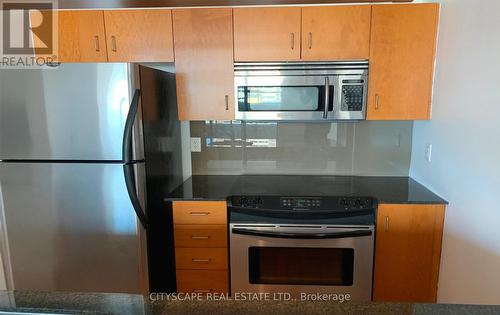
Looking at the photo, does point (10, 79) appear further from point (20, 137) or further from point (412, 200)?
point (412, 200)

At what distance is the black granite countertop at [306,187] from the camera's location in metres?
2.02

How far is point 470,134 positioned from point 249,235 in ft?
4.39

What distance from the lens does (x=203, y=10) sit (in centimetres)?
208

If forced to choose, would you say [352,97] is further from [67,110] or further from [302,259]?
[67,110]

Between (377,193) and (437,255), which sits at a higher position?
(377,193)

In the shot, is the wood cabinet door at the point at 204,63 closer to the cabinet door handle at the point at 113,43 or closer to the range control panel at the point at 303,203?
the cabinet door handle at the point at 113,43

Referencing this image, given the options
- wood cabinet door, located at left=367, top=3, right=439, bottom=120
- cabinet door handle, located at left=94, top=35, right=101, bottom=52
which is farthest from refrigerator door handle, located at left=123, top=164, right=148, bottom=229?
wood cabinet door, located at left=367, top=3, right=439, bottom=120

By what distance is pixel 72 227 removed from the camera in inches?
73.2

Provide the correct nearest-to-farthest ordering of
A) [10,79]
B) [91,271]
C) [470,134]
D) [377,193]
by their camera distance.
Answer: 1. [470,134]
2. [10,79]
3. [91,271]
4. [377,193]

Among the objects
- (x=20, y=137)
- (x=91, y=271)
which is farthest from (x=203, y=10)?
(x=91, y=271)

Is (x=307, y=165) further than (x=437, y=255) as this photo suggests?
Yes

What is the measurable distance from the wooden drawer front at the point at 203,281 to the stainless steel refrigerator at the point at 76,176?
0.91ft

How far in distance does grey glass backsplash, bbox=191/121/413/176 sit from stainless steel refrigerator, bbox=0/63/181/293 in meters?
0.63

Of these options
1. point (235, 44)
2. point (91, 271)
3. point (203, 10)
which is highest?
point (203, 10)
